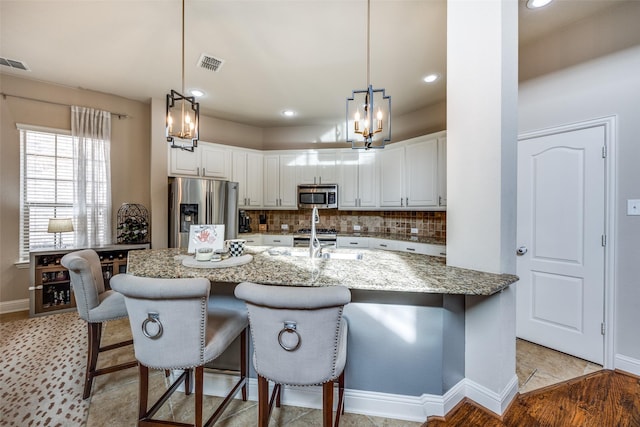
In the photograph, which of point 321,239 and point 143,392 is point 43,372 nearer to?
point 143,392

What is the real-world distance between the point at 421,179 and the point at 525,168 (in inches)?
49.3

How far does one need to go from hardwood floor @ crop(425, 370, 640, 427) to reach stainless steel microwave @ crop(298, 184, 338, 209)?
9.99 feet

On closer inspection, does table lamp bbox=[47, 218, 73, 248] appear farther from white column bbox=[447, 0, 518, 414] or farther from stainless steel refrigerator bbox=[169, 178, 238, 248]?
white column bbox=[447, 0, 518, 414]

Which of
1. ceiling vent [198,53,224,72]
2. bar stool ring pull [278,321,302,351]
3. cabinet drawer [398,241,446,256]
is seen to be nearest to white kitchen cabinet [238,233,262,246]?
cabinet drawer [398,241,446,256]

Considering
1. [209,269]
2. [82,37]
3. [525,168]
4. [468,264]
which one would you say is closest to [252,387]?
[209,269]

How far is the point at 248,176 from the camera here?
4371mm

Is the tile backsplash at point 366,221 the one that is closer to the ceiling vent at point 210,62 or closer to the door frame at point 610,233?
the door frame at point 610,233

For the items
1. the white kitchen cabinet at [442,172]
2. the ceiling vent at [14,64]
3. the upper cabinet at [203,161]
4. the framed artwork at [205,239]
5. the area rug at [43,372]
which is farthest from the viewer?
the upper cabinet at [203,161]

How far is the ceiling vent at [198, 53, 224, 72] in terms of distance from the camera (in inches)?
104

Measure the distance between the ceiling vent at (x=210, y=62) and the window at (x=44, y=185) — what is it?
2.19 metres

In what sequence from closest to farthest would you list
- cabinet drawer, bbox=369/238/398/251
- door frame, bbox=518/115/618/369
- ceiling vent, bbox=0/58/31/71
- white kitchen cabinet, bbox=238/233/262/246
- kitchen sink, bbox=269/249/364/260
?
door frame, bbox=518/115/618/369 → kitchen sink, bbox=269/249/364/260 → ceiling vent, bbox=0/58/31/71 → cabinet drawer, bbox=369/238/398/251 → white kitchen cabinet, bbox=238/233/262/246

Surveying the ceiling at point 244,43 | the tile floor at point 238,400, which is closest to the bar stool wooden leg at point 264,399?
the tile floor at point 238,400

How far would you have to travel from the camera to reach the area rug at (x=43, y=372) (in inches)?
62.9

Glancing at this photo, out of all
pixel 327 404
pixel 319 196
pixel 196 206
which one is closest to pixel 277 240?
pixel 319 196
